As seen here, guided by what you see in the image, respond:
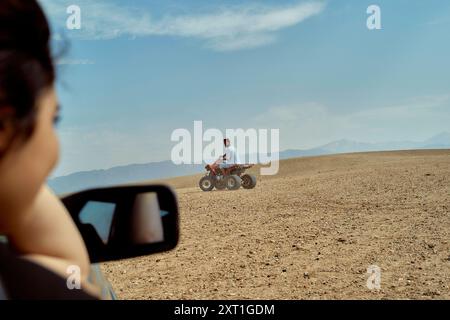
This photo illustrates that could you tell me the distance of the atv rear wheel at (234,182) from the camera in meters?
19.1

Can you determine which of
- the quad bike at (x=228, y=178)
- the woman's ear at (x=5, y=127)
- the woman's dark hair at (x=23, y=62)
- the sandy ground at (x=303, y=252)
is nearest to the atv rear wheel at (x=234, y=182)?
the quad bike at (x=228, y=178)

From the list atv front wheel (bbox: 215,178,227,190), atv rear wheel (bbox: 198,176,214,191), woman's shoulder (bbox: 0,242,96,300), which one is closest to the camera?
woman's shoulder (bbox: 0,242,96,300)

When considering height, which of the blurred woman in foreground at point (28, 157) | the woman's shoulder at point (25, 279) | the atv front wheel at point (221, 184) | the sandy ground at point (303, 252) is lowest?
the sandy ground at point (303, 252)

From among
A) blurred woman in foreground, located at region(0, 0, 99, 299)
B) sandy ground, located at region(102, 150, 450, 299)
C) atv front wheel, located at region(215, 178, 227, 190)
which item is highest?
blurred woman in foreground, located at region(0, 0, 99, 299)

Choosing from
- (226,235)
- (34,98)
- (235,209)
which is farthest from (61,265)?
(235,209)

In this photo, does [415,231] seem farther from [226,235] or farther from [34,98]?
[34,98]

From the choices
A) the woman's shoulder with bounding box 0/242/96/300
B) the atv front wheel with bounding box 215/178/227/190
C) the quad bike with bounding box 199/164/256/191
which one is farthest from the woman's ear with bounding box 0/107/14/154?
the atv front wheel with bounding box 215/178/227/190

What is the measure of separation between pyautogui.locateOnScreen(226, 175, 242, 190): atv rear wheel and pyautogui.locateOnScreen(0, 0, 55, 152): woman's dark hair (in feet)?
59.6

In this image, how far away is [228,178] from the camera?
19.3 metres

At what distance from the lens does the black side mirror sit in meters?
1.60

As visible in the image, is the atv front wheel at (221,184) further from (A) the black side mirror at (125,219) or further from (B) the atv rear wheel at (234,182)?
(A) the black side mirror at (125,219)

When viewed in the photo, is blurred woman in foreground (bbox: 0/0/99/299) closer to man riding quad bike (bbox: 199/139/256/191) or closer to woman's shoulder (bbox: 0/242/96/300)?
woman's shoulder (bbox: 0/242/96/300)

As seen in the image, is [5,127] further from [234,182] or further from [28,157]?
[234,182]

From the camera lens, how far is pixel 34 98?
0.90 metres
